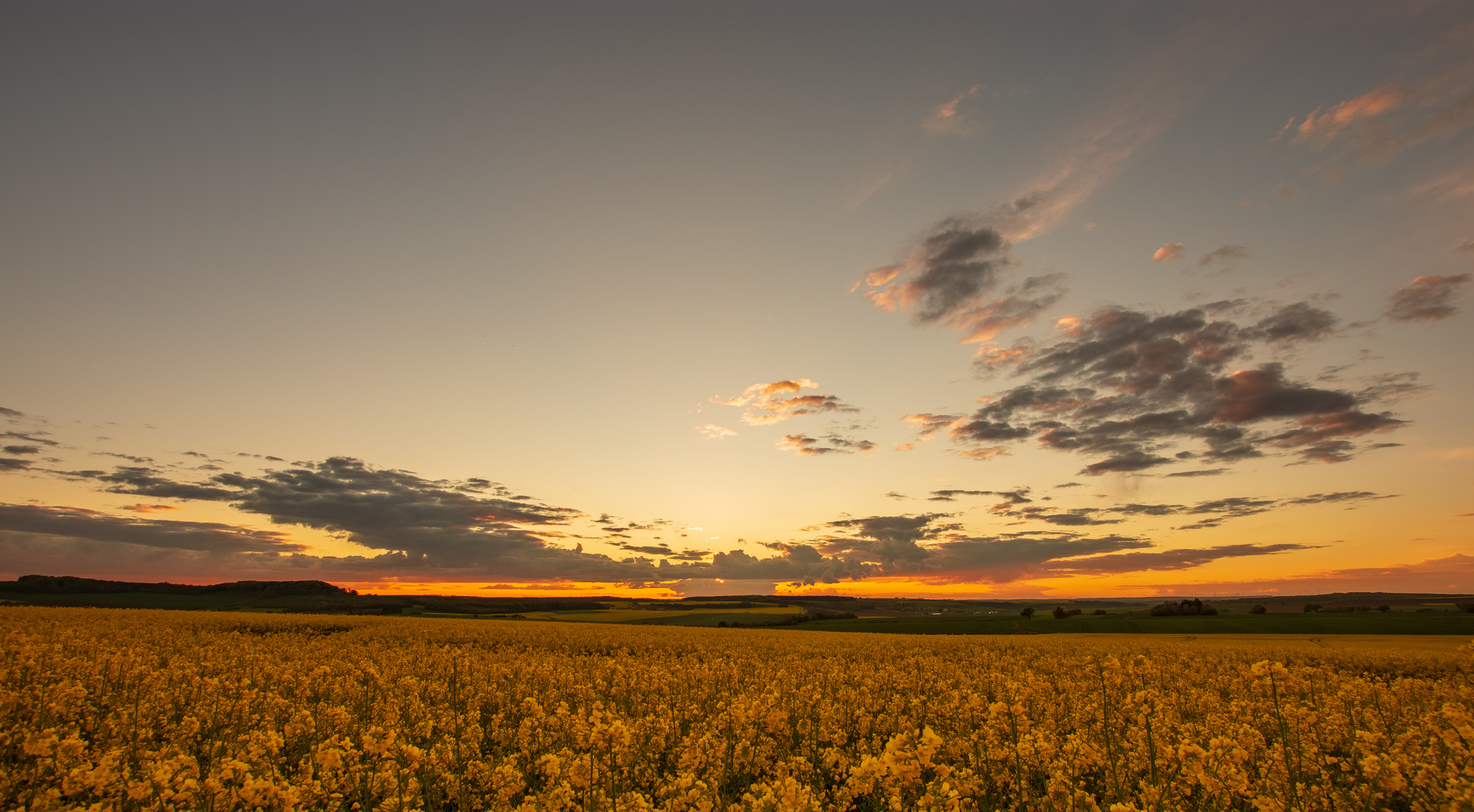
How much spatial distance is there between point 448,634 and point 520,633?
16.7 feet

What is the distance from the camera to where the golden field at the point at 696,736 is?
5328mm

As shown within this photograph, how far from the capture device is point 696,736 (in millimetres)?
7520

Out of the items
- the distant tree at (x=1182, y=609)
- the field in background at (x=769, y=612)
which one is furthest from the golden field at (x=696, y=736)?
the distant tree at (x=1182, y=609)

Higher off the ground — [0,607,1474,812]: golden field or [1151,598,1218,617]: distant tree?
[0,607,1474,812]: golden field

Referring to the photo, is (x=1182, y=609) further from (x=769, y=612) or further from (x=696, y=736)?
(x=696, y=736)

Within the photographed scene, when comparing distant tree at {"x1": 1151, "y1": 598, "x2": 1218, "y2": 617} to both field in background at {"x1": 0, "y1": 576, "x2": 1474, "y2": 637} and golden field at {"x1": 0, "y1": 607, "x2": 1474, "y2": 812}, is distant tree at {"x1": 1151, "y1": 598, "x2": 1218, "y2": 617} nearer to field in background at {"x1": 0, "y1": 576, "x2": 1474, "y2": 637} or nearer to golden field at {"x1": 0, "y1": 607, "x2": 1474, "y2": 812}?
field in background at {"x1": 0, "y1": 576, "x2": 1474, "y2": 637}

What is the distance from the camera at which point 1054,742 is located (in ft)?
25.8

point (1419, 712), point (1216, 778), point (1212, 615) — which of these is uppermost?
point (1216, 778)

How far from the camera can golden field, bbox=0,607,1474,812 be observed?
533 centimetres

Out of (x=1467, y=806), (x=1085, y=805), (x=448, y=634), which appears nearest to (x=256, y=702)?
(x=1085, y=805)

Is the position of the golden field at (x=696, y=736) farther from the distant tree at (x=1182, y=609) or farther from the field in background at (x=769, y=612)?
the distant tree at (x=1182, y=609)

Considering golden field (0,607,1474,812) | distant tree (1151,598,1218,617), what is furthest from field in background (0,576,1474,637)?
golden field (0,607,1474,812)

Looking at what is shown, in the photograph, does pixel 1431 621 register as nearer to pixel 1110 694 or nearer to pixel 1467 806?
pixel 1110 694

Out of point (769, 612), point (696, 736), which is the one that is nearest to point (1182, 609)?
point (769, 612)
